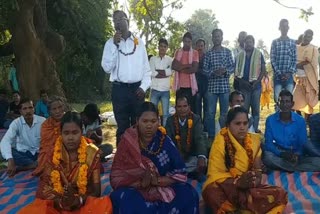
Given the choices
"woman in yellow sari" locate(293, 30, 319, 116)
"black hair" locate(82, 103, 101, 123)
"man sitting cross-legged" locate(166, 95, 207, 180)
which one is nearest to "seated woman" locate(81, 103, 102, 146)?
"black hair" locate(82, 103, 101, 123)

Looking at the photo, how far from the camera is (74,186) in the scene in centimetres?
377

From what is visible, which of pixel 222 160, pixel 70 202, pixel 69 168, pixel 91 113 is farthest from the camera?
pixel 91 113

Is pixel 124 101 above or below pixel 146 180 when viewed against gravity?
above

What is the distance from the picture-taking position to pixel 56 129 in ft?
17.0

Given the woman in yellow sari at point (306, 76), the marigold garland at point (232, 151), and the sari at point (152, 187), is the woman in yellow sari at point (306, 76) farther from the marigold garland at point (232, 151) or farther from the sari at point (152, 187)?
the sari at point (152, 187)

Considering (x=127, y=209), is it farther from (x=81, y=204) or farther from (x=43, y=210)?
(x=43, y=210)

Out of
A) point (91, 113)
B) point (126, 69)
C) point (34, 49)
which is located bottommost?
point (91, 113)

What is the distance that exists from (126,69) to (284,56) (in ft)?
9.93

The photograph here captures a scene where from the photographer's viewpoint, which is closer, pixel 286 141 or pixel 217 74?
pixel 286 141

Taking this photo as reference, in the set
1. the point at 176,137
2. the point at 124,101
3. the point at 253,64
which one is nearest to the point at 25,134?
the point at 124,101

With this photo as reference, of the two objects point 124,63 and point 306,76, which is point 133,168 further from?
point 306,76

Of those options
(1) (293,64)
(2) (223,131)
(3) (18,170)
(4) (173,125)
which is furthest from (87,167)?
(1) (293,64)

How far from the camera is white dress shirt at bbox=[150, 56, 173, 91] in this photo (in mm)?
7277

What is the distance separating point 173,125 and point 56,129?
1.43 m
